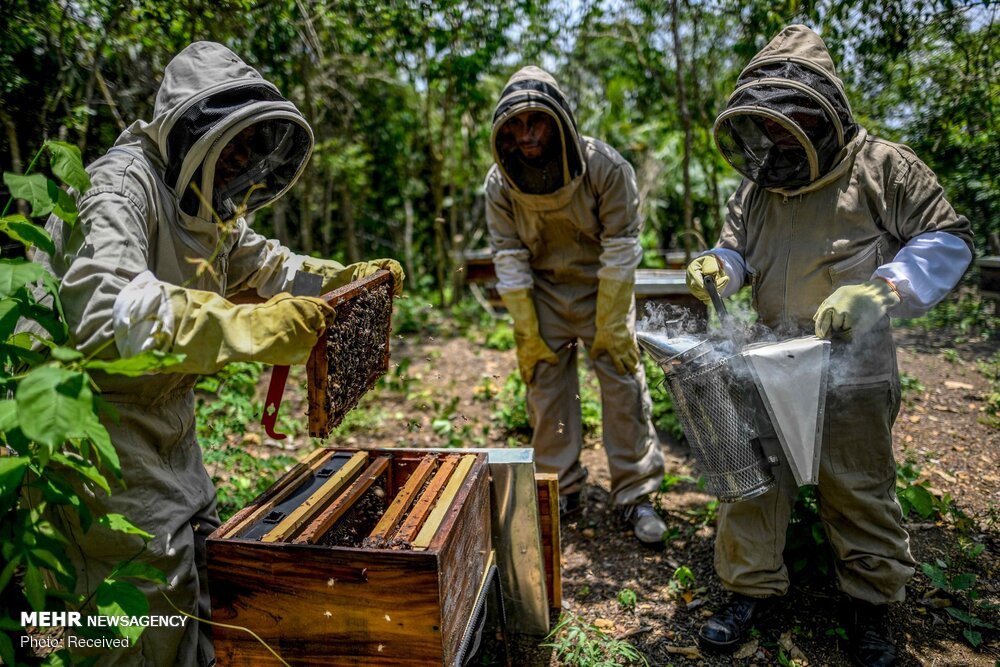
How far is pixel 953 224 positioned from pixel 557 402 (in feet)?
6.85

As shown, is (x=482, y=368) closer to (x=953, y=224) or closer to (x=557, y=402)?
A: (x=557, y=402)

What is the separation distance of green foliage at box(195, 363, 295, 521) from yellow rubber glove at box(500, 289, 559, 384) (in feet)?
4.55

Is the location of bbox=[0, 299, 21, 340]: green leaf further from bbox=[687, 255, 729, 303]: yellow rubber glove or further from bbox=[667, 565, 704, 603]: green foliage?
bbox=[667, 565, 704, 603]: green foliage

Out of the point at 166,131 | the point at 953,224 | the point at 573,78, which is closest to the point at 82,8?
the point at 166,131

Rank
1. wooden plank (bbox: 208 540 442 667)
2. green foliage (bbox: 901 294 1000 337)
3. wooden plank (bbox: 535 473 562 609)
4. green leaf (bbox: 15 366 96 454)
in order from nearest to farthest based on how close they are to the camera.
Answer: green leaf (bbox: 15 366 96 454) → wooden plank (bbox: 208 540 442 667) → wooden plank (bbox: 535 473 562 609) → green foliage (bbox: 901 294 1000 337)

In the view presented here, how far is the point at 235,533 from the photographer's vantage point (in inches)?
68.9

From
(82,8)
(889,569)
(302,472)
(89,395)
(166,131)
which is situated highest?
(82,8)

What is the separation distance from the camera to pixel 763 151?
8.20 ft

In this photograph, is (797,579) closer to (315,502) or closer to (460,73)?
(315,502)

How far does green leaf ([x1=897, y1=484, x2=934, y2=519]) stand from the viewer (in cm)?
280

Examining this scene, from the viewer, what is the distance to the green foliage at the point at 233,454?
342cm

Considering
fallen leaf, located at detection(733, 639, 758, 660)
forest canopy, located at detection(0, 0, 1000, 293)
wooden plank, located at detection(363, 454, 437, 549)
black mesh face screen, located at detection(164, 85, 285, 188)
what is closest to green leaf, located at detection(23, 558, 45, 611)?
wooden plank, located at detection(363, 454, 437, 549)

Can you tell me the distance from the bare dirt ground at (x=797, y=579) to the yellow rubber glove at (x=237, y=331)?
0.75m

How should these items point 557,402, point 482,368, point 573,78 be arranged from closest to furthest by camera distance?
point 557,402 → point 482,368 → point 573,78
